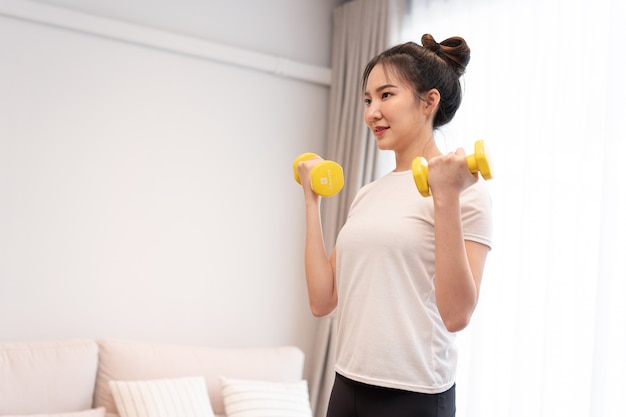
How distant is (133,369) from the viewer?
2682 millimetres

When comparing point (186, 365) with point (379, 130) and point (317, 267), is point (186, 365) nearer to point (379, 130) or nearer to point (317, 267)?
point (317, 267)

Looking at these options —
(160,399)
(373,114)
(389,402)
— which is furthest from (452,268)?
(160,399)

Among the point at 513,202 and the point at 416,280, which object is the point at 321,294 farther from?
the point at 513,202

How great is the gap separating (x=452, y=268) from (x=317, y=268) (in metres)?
0.45

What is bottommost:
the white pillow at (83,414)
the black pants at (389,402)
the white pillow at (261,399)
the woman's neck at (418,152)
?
the white pillow at (83,414)

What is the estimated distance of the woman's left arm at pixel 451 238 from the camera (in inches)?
47.6

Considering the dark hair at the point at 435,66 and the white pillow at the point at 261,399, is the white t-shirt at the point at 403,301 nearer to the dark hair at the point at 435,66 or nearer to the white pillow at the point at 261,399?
the dark hair at the point at 435,66

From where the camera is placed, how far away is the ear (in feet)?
4.91

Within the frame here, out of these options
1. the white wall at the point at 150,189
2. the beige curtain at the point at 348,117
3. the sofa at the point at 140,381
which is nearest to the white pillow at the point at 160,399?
the sofa at the point at 140,381

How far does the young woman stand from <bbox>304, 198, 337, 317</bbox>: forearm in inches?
5.0

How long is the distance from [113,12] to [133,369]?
1.52 meters

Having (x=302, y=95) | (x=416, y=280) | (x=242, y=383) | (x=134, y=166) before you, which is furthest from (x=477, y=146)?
(x=302, y=95)

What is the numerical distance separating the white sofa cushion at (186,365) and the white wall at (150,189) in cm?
31

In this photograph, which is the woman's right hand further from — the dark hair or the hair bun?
the hair bun
